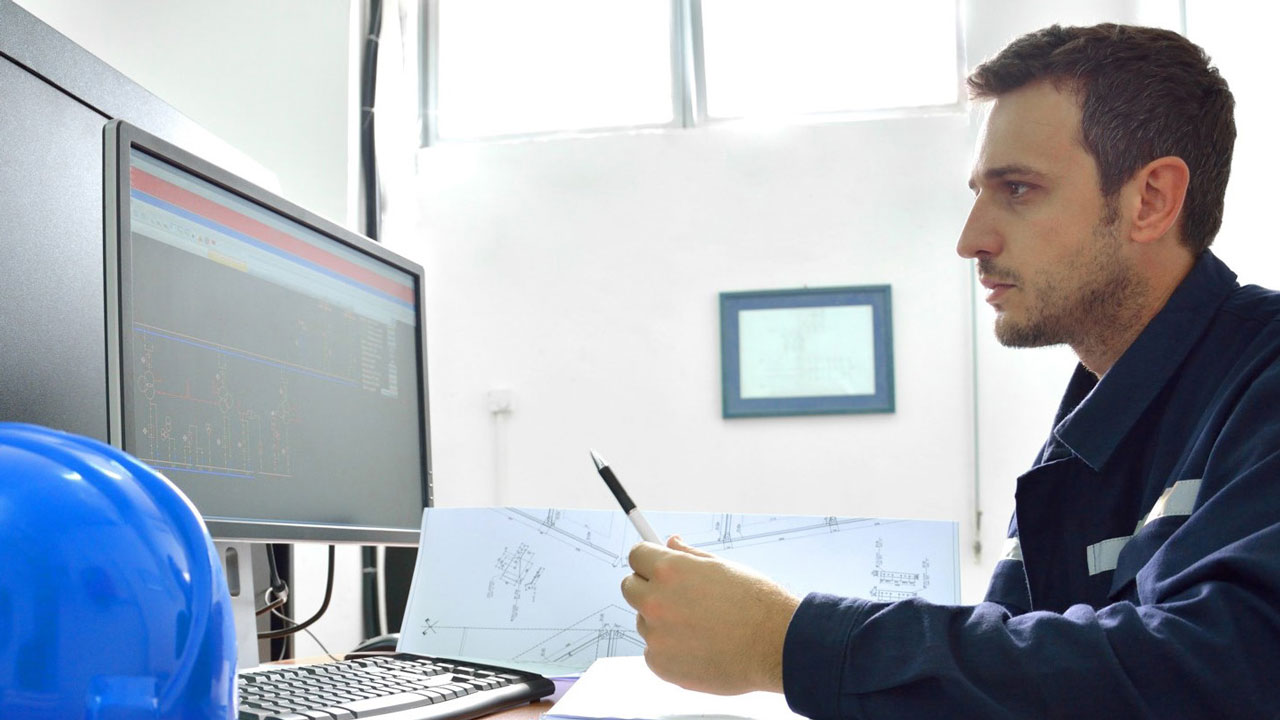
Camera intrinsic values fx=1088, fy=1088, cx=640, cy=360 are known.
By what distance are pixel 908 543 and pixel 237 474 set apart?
0.61m

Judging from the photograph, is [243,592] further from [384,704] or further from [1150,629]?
[1150,629]

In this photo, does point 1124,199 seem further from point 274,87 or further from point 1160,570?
point 274,87

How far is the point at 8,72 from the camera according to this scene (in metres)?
0.87

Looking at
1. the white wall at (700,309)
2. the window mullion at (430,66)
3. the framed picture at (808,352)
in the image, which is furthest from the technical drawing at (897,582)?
the window mullion at (430,66)

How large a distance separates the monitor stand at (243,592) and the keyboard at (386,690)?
43 millimetres

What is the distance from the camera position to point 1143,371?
0.85 m

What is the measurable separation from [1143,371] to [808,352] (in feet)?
7.66

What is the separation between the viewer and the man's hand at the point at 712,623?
0.67m

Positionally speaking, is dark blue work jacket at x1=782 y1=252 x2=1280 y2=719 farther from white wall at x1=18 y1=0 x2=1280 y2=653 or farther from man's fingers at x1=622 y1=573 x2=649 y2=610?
white wall at x1=18 y1=0 x2=1280 y2=653

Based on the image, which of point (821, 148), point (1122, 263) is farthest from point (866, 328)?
point (1122, 263)

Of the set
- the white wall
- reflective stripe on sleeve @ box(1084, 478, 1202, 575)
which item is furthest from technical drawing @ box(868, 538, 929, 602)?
the white wall

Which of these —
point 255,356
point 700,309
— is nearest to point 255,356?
point 255,356

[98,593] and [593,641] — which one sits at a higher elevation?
[98,593]

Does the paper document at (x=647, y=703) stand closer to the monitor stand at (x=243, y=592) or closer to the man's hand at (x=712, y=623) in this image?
the man's hand at (x=712, y=623)
